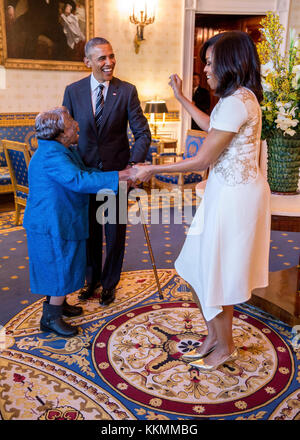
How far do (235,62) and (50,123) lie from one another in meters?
1.23

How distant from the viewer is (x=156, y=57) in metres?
8.03

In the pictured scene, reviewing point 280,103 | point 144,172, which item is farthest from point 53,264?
point 280,103

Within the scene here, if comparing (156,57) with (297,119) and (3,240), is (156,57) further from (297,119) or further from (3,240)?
(297,119)

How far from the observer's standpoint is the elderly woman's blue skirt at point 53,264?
290 cm

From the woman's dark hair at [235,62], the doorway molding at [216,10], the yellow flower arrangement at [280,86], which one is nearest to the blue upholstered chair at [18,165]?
the yellow flower arrangement at [280,86]

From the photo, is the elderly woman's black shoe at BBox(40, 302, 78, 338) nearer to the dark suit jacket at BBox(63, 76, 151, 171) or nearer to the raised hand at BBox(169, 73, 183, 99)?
the dark suit jacket at BBox(63, 76, 151, 171)

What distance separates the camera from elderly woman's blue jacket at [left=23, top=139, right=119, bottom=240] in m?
2.76

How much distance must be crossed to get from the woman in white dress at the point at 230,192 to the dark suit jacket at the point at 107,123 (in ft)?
2.91

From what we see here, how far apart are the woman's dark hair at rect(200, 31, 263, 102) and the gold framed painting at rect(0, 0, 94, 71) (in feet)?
17.8

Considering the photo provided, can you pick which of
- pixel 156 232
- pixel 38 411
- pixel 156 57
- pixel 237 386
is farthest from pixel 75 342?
pixel 156 57

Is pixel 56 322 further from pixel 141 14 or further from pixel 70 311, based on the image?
pixel 141 14

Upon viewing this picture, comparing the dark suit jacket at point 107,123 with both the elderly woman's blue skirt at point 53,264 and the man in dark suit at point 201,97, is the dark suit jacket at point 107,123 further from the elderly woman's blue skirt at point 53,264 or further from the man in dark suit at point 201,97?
the man in dark suit at point 201,97

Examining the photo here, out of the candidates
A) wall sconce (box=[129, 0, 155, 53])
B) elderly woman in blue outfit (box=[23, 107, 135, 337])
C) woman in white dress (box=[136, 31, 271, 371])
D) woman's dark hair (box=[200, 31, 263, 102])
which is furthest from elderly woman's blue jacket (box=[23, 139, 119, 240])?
wall sconce (box=[129, 0, 155, 53])

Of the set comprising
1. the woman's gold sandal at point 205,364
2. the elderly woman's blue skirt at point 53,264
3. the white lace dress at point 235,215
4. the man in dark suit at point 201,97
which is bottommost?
the woman's gold sandal at point 205,364
